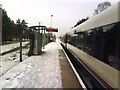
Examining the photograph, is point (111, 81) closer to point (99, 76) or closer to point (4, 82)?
point (99, 76)

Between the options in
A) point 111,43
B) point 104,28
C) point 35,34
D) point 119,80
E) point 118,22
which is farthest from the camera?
point 35,34

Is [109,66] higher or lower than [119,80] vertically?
higher

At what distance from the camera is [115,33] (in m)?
2.91

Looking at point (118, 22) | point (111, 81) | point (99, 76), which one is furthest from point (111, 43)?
point (99, 76)

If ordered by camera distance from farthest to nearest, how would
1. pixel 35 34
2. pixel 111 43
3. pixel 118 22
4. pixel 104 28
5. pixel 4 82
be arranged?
pixel 35 34 → pixel 4 82 → pixel 104 28 → pixel 111 43 → pixel 118 22

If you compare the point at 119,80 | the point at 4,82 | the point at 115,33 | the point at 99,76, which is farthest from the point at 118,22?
the point at 4,82

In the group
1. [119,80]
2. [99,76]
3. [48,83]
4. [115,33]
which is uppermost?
[115,33]

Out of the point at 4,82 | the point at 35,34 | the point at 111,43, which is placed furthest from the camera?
the point at 35,34

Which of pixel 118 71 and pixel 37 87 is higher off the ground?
pixel 118 71

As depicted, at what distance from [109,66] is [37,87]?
223 cm

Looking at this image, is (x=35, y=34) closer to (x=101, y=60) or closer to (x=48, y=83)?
(x=48, y=83)

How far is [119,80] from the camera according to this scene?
8.54 ft

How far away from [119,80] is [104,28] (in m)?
1.61

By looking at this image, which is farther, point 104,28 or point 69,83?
point 69,83
